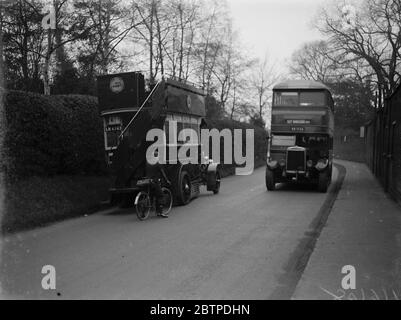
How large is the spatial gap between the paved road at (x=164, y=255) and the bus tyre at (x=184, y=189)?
1062mm

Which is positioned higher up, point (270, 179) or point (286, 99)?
point (286, 99)

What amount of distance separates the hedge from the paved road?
2282 mm

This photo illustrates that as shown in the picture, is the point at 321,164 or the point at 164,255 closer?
the point at 164,255

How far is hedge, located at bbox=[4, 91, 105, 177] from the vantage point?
1121 centimetres

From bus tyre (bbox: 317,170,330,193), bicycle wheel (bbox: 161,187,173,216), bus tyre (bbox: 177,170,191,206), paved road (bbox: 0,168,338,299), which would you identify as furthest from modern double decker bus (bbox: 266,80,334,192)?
bicycle wheel (bbox: 161,187,173,216)

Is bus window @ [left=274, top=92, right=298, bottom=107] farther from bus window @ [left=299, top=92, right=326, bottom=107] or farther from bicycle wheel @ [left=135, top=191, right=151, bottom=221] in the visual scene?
bicycle wheel @ [left=135, top=191, right=151, bottom=221]

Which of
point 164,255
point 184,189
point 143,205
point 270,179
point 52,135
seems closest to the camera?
point 164,255

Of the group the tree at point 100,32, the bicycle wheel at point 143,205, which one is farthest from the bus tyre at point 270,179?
the tree at point 100,32

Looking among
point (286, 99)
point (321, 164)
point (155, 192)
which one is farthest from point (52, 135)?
point (321, 164)

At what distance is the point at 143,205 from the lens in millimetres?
10750

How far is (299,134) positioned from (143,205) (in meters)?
8.66

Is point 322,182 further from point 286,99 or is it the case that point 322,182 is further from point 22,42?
point 22,42

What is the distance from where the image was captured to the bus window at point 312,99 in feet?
57.5
